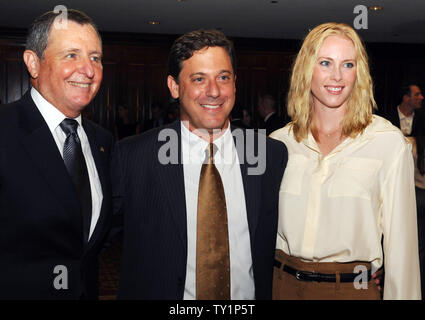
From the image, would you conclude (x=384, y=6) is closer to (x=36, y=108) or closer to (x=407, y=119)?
(x=407, y=119)

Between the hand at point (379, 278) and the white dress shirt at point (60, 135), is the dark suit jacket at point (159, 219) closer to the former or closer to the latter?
the white dress shirt at point (60, 135)

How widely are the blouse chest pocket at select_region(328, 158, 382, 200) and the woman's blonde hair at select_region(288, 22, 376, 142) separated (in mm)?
138

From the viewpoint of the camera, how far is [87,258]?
67.6 inches

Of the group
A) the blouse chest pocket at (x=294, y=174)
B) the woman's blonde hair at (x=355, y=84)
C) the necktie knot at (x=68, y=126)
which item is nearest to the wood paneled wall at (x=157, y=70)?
the woman's blonde hair at (x=355, y=84)

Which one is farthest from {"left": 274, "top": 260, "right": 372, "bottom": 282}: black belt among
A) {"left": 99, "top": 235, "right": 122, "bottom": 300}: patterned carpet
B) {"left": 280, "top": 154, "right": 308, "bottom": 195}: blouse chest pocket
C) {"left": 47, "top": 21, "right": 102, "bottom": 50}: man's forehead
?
{"left": 99, "top": 235, "right": 122, "bottom": 300}: patterned carpet

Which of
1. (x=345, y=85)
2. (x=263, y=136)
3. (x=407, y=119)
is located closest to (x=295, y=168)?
(x=263, y=136)

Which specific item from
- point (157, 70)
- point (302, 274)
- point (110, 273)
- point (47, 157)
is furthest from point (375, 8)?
point (47, 157)

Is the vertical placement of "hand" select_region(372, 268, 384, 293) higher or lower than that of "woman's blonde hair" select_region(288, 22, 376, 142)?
lower

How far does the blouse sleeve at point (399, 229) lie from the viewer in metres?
1.89

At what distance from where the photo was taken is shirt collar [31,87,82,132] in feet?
5.59

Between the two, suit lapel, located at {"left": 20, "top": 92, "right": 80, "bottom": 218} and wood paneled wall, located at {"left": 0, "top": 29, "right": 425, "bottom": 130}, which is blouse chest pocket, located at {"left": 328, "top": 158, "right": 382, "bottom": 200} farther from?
wood paneled wall, located at {"left": 0, "top": 29, "right": 425, "bottom": 130}

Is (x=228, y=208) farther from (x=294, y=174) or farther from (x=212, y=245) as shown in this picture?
(x=294, y=174)

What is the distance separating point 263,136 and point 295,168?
7.9 inches

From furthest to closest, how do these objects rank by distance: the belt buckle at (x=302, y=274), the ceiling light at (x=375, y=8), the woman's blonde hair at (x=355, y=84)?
the ceiling light at (x=375, y=8), the woman's blonde hair at (x=355, y=84), the belt buckle at (x=302, y=274)
